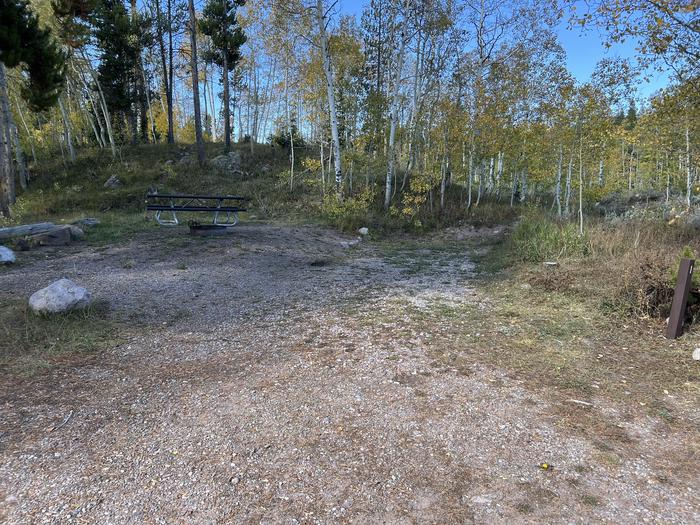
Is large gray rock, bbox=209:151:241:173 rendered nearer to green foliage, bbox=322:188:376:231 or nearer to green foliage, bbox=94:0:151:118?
green foliage, bbox=94:0:151:118

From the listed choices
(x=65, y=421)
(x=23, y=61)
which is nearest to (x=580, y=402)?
(x=65, y=421)

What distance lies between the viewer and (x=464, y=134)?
13000mm

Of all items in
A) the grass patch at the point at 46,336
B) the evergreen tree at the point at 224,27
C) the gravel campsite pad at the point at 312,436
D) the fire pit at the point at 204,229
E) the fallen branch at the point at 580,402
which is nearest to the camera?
the gravel campsite pad at the point at 312,436

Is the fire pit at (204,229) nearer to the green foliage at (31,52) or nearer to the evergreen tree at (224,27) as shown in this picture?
the green foliage at (31,52)

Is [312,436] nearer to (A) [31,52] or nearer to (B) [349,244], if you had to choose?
(B) [349,244]

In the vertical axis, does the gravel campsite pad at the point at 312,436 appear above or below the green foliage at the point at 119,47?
below

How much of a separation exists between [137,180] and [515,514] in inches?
714

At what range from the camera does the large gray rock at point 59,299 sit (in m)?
3.80

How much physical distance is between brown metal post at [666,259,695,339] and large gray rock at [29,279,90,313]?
5.84 m

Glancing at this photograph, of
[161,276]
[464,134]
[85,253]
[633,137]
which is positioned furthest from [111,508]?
[464,134]

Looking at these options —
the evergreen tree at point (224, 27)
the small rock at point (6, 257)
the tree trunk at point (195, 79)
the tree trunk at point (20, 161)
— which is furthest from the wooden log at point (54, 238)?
the evergreen tree at point (224, 27)

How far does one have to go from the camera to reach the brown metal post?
3598mm

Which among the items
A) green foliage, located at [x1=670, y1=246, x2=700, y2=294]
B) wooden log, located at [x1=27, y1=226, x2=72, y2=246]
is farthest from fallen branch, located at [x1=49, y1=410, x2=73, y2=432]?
wooden log, located at [x1=27, y1=226, x2=72, y2=246]

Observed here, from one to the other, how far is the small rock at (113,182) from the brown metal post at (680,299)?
17.8 m
